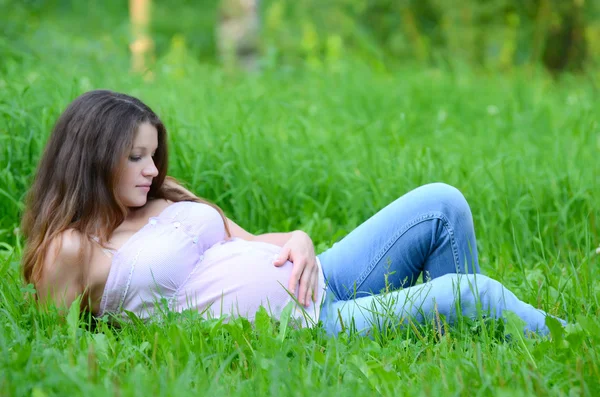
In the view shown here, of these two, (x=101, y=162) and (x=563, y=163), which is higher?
(x=101, y=162)

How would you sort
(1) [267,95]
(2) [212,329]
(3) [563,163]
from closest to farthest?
(2) [212,329] < (3) [563,163] < (1) [267,95]

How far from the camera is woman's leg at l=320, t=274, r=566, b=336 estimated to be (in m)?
2.24

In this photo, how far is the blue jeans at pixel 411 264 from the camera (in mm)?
2271

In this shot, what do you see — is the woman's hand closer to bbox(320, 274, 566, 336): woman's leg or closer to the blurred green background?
bbox(320, 274, 566, 336): woman's leg

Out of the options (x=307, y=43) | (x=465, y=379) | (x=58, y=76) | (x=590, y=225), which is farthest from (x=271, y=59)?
(x=465, y=379)

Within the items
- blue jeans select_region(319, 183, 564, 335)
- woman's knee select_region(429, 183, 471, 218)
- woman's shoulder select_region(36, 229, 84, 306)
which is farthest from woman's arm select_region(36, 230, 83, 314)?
woman's knee select_region(429, 183, 471, 218)

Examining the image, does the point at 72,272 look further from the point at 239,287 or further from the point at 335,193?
the point at 335,193

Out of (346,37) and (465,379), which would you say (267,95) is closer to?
(465,379)

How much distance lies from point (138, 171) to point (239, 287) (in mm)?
516

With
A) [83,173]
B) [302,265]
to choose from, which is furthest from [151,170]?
[302,265]

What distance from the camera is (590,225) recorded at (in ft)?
11.3

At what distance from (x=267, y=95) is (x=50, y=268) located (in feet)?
11.0

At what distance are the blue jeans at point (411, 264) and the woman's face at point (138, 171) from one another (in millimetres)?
674

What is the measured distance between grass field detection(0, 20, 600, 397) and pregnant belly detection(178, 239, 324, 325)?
→ 0.11 metres
